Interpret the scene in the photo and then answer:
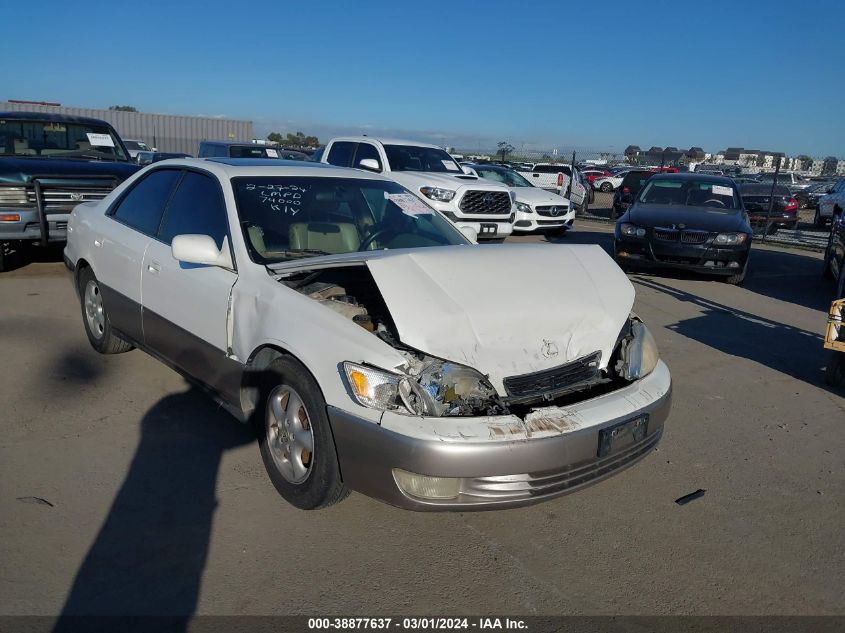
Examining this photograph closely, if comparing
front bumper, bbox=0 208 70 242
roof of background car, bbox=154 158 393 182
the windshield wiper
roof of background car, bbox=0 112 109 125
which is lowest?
front bumper, bbox=0 208 70 242

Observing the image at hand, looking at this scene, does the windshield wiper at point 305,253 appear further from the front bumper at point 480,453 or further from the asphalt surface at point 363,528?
the front bumper at point 480,453

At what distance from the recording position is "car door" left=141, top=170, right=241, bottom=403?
12.1ft

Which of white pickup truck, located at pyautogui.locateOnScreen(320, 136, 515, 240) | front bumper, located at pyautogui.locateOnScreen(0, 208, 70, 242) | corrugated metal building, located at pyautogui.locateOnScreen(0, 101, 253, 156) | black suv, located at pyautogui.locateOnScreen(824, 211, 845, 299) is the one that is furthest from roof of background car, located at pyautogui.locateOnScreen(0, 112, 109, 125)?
corrugated metal building, located at pyautogui.locateOnScreen(0, 101, 253, 156)

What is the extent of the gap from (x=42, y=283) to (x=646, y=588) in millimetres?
7471

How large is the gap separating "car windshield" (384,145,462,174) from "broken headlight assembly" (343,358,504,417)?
9.34 meters

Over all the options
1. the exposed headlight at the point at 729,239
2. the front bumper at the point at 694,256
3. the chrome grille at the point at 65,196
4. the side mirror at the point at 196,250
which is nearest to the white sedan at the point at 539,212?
the front bumper at the point at 694,256

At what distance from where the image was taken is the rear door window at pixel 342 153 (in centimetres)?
1190

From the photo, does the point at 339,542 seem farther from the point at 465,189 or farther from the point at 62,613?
the point at 465,189

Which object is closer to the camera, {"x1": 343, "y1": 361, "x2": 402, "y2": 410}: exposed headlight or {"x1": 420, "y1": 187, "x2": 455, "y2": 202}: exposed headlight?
{"x1": 343, "y1": 361, "x2": 402, "y2": 410}: exposed headlight

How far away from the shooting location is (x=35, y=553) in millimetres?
2852

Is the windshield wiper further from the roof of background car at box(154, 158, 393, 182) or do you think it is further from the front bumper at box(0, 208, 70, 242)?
the front bumper at box(0, 208, 70, 242)

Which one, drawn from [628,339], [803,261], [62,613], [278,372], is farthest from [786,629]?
[803,261]

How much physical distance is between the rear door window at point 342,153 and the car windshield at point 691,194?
503 cm

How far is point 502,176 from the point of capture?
56.1ft
